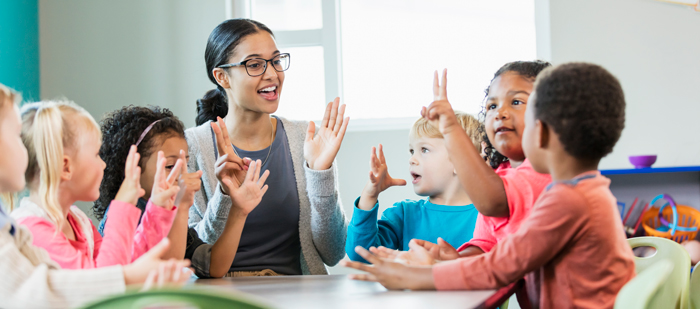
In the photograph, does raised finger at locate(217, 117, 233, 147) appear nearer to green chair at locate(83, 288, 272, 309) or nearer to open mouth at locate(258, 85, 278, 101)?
open mouth at locate(258, 85, 278, 101)

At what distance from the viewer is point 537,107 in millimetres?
1006

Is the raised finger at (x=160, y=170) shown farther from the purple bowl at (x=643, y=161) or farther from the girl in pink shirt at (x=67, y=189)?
the purple bowl at (x=643, y=161)

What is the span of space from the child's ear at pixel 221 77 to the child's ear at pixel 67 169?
0.80 metres

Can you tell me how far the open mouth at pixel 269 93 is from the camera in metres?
1.81

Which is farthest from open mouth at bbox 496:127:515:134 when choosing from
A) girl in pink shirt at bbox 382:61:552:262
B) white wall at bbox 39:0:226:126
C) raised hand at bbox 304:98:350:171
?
white wall at bbox 39:0:226:126

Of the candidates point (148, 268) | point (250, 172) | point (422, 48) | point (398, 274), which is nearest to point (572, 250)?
point (398, 274)

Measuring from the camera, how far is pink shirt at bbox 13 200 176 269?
1.03 metres

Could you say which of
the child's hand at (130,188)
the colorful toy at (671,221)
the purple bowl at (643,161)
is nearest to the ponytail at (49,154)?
the child's hand at (130,188)

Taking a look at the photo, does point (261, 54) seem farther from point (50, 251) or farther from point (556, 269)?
point (556, 269)

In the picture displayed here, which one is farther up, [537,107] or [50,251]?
[537,107]

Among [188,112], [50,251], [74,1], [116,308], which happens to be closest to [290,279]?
[50,251]

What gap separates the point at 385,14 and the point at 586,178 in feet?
8.62

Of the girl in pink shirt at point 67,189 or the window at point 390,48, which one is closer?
the girl in pink shirt at point 67,189

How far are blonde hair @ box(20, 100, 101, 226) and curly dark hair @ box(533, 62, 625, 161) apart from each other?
0.96 m
